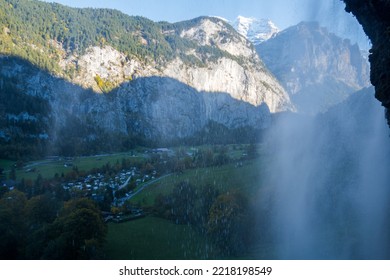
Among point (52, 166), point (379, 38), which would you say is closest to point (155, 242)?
point (379, 38)

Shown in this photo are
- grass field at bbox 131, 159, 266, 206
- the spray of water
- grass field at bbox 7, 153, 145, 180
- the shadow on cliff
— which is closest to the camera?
the spray of water

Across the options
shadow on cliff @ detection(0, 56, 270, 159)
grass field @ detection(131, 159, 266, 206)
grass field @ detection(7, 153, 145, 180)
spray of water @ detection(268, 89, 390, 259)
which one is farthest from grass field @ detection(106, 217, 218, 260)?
shadow on cliff @ detection(0, 56, 270, 159)

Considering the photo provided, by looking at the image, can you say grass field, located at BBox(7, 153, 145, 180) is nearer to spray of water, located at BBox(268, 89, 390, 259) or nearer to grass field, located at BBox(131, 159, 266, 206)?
grass field, located at BBox(131, 159, 266, 206)

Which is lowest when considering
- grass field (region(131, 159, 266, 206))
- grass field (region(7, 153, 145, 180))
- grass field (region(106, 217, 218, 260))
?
grass field (region(106, 217, 218, 260))

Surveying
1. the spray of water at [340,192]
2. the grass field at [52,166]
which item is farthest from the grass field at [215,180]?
the grass field at [52,166]

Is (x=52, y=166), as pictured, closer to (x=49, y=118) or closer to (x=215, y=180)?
(x=49, y=118)
